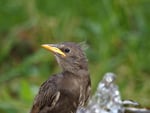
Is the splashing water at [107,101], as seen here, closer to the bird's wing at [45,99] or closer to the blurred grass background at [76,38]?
the bird's wing at [45,99]

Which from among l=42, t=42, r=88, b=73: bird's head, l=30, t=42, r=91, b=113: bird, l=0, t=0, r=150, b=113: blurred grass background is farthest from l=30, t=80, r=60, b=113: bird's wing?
l=0, t=0, r=150, b=113: blurred grass background

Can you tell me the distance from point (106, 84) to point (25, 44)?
3.65 m

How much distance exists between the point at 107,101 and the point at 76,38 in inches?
122

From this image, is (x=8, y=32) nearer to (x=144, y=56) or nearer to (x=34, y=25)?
(x=34, y=25)

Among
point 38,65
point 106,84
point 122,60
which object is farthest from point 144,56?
point 106,84

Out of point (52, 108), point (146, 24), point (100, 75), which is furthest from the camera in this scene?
point (146, 24)

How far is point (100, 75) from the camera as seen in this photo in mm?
9852

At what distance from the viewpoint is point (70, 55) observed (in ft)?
24.7

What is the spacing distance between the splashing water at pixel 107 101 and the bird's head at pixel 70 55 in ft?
0.61

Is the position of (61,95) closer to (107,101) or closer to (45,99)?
(45,99)

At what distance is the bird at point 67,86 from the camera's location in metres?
7.21

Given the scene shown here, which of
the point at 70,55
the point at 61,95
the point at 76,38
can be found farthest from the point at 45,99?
the point at 76,38

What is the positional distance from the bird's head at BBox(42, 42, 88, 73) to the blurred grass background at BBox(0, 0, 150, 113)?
2.17 meters

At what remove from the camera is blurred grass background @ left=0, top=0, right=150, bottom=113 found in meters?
10.1
